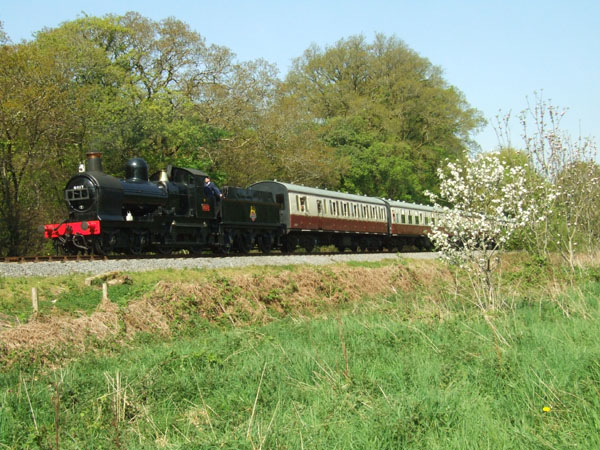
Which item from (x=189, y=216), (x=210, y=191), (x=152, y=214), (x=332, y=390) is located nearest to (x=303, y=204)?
(x=210, y=191)

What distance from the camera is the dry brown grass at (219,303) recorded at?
10.8m

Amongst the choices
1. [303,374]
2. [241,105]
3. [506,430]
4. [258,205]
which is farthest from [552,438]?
[241,105]

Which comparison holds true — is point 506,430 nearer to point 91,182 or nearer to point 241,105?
point 91,182

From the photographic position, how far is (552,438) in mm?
5805

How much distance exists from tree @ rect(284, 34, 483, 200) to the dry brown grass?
32.1m

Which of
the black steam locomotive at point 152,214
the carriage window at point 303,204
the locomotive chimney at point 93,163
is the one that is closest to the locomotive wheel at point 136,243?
the black steam locomotive at point 152,214

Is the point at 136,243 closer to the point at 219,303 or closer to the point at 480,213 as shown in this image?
the point at 219,303

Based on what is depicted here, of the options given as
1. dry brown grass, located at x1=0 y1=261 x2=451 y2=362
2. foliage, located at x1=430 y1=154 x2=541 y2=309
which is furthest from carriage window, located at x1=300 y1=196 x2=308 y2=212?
foliage, located at x1=430 y1=154 x2=541 y2=309

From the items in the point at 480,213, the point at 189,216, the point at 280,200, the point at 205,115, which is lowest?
the point at 480,213

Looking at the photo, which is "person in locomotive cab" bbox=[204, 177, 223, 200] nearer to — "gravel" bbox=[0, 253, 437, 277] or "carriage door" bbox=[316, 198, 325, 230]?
"gravel" bbox=[0, 253, 437, 277]

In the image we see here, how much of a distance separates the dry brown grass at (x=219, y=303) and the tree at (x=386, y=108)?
32.1m

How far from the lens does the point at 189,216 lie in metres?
23.0

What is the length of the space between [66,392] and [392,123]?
49.5 meters

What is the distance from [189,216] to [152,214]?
178 centimetres
